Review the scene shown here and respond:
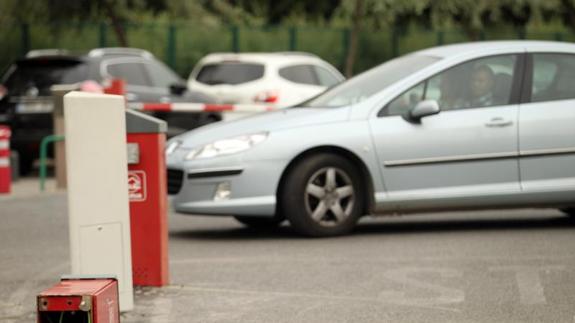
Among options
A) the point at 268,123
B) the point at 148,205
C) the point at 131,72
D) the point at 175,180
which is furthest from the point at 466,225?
the point at 131,72

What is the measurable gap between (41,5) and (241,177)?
19207mm

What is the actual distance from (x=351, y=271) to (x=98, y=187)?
217 cm

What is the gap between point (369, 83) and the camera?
38.6 ft

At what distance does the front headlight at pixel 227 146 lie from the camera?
36.1 feet

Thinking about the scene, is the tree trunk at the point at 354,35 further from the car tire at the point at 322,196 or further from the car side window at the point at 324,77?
the car tire at the point at 322,196

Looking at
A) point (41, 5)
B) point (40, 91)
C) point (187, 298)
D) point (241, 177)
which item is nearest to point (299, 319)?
point (187, 298)

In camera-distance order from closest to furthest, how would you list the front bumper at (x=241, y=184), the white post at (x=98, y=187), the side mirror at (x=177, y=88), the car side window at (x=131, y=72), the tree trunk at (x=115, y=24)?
1. the white post at (x=98, y=187)
2. the front bumper at (x=241, y=184)
3. the car side window at (x=131, y=72)
4. the side mirror at (x=177, y=88)
5. the tree trunk at (x=115, y=24)

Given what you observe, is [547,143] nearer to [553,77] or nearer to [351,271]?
[553,77]

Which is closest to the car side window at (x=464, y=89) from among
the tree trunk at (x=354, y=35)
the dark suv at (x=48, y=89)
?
the dark suv at (x=48, y=89)

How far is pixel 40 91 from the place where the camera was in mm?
20109

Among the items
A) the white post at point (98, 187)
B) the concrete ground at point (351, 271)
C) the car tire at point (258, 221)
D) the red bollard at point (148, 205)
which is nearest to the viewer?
the white post at point (98, 187)

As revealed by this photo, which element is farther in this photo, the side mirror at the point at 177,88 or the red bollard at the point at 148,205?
the side mirror at the point at 177,88

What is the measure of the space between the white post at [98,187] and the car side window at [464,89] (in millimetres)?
3941

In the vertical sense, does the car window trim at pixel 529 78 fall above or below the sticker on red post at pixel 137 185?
above
